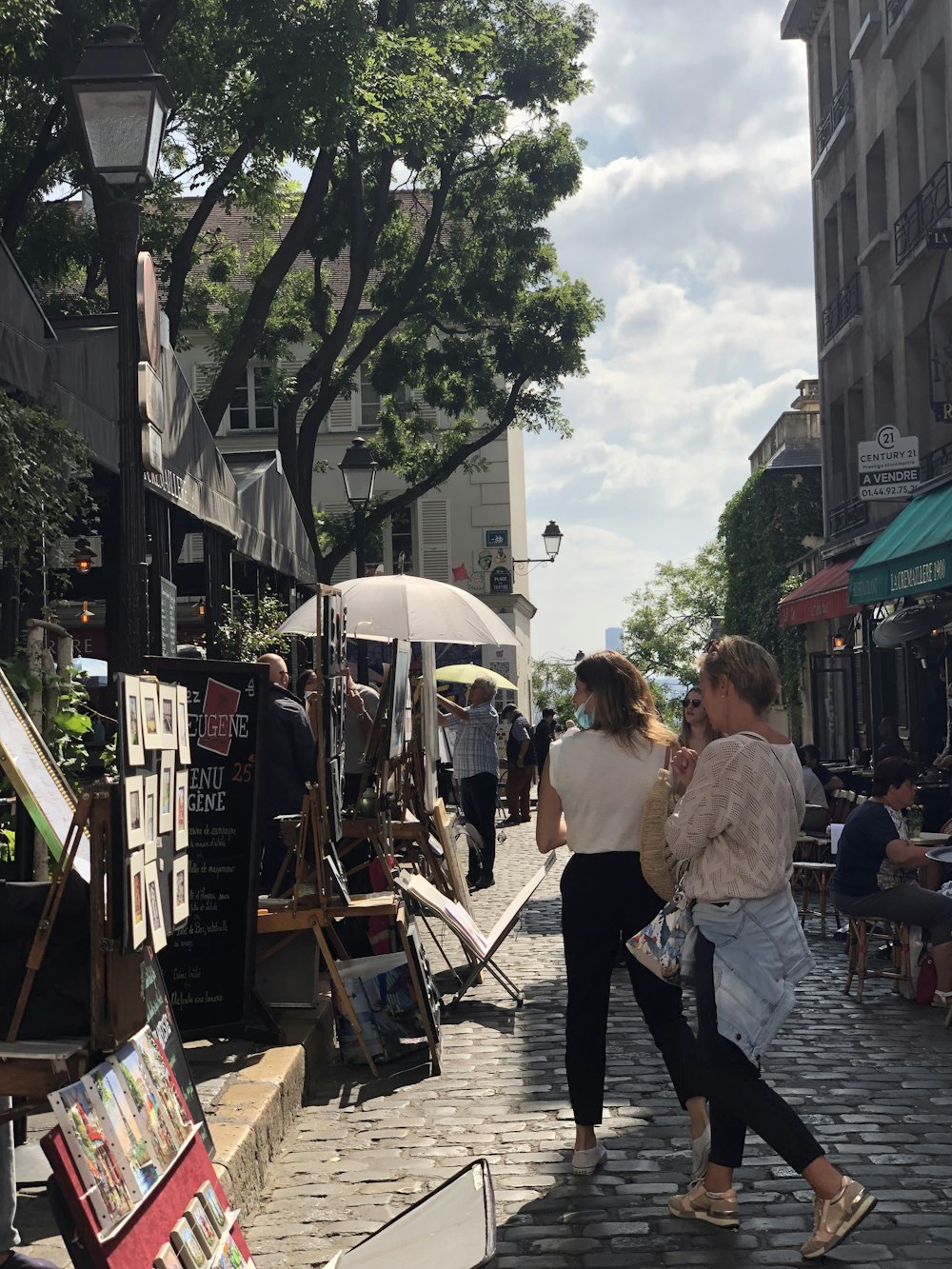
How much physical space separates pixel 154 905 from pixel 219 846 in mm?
2990

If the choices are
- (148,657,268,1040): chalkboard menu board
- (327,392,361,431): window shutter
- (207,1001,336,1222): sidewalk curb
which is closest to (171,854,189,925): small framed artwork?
(207,1001,336,1222): sidewalk curb

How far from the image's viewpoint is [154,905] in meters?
4.25

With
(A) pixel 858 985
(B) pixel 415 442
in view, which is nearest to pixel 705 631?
(B) pixel 415 442

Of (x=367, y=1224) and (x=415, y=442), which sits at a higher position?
(x=415, y=442)

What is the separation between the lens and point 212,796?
7246 mm

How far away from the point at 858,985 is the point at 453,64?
1681 centimetres

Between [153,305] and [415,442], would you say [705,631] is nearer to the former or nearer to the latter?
[415,442]

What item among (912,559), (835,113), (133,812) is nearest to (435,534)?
(835,113)

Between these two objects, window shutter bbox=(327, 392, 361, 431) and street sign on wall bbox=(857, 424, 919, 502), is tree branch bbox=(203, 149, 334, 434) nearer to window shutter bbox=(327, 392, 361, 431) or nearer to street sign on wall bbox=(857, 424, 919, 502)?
street sign on wall bbox=(857, 424, 919, 502)

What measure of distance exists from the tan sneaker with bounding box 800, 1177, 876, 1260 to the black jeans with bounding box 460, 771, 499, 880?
1117 centimetres

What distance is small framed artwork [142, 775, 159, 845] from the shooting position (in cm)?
421

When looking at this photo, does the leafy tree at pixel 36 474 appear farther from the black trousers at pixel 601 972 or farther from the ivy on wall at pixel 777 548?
the ivy on wall at pixel 777 548

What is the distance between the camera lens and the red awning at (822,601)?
20.3 m

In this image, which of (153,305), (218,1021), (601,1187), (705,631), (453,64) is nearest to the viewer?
(601,1187)
